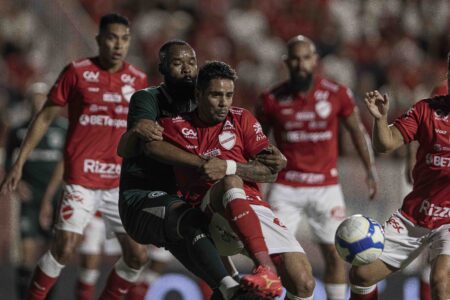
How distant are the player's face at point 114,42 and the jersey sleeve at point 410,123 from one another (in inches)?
102

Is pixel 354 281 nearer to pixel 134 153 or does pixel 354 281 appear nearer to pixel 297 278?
pixel 297 278

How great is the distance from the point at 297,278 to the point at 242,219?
74 centimetres

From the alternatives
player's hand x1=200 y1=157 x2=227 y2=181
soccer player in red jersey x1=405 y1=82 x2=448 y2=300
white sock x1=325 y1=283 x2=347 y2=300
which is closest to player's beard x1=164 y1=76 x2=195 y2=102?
player's hand x1=200 y1=157 x2=227 y2=181

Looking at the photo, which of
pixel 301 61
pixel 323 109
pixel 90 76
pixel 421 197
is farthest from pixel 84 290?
pixel 421 197

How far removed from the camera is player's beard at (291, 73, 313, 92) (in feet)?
29.4

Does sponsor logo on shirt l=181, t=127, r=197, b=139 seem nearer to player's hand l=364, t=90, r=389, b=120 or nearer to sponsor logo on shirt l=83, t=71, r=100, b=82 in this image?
player's hand l=364, t=90, r=389, b=120

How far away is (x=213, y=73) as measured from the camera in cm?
616

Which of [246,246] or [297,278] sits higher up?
[246,246]

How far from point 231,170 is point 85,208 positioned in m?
2.17

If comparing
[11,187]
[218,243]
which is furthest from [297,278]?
[11,187]

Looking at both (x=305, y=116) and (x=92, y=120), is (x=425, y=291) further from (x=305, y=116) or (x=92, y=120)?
(x=92, y=120)

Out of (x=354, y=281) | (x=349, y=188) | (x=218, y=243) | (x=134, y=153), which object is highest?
(x=134, y=153)

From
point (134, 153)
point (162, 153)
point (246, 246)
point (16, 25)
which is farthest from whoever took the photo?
point (16, 25)

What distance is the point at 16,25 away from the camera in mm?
15000
